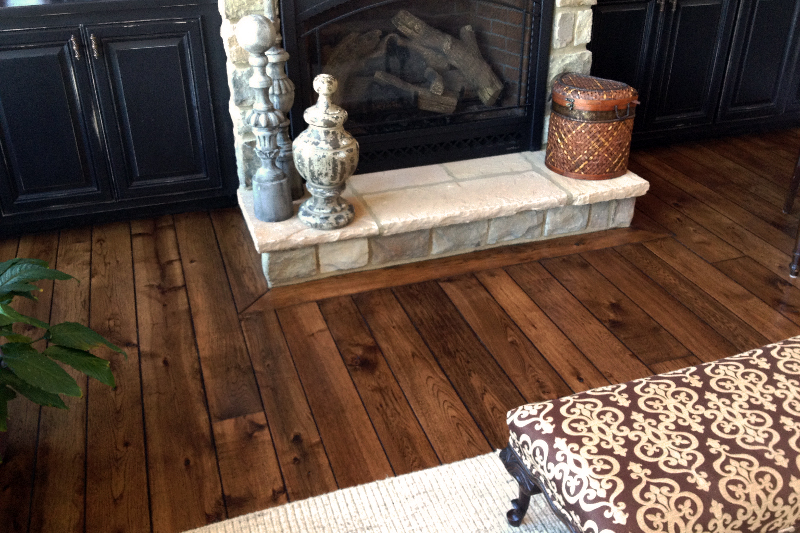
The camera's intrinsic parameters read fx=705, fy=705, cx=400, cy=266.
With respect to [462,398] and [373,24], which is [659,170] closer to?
[373,24]


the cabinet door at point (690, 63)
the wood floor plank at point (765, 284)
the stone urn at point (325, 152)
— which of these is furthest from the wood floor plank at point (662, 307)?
the cabinet door at point (690, 63)

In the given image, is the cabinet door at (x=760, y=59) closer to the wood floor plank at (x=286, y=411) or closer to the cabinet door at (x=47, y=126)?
the wood floor plank at (x=286, y=411)

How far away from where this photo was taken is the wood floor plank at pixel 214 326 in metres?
1.99

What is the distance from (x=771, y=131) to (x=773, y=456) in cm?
298

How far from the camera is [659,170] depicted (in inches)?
132

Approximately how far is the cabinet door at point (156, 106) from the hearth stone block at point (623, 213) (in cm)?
162

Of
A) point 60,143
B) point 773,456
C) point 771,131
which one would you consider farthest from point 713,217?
point 60,143

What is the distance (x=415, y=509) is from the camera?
5.39ft

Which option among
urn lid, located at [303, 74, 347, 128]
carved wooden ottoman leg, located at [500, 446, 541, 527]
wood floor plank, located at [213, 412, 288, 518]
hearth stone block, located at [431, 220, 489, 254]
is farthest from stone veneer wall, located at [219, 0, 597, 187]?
carved wooden ottoman leg, located at [500, 446, 541, 527]

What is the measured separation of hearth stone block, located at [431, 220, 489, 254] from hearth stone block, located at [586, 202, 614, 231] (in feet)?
1.48

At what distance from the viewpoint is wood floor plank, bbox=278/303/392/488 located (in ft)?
5.80

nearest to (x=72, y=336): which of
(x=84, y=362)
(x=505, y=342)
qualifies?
(x=84, y=362)

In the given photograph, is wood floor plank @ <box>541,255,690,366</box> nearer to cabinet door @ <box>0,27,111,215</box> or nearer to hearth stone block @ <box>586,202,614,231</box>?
hearth stone block @ <box>586,202,614,231</box>

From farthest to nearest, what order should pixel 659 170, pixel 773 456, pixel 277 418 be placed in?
pixel 659 170
pixel 277 418
pixel 773 456
